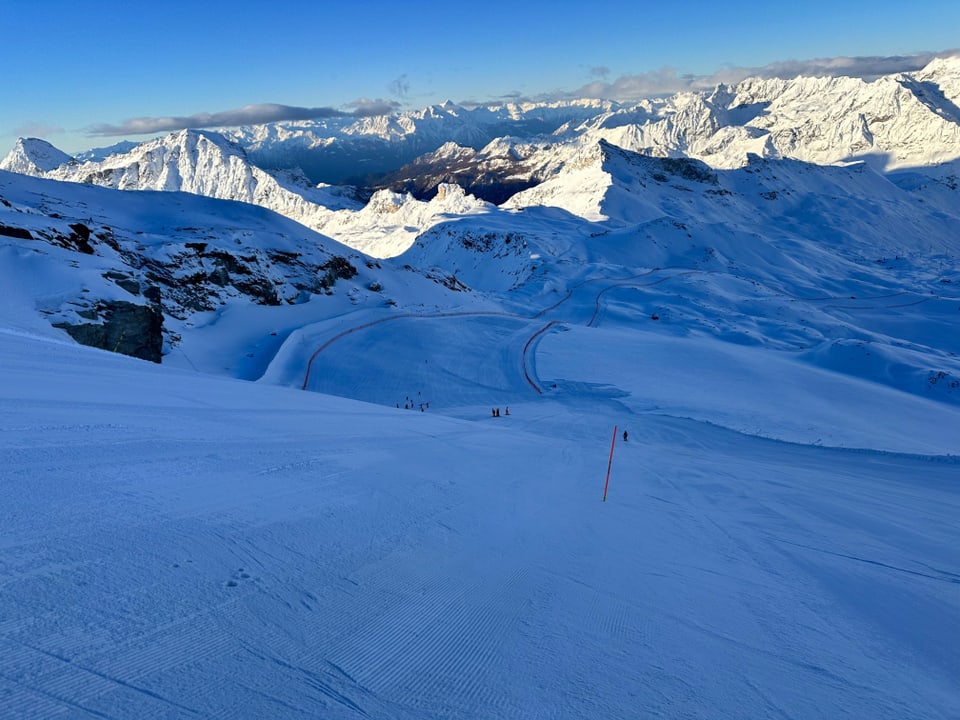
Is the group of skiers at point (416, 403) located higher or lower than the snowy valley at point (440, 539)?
lower

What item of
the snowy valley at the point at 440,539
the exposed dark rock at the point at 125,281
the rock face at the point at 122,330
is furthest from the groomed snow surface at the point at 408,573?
the exposed dark rock at the point at 125,281

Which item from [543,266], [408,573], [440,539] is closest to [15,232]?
[440,539]

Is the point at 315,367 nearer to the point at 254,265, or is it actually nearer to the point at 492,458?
the point at 254,265

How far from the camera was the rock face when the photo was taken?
16.6 m

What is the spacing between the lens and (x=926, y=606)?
5.84 metres

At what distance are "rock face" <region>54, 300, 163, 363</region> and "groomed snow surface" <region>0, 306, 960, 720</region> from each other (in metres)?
7.13

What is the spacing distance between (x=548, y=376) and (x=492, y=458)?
16.5m

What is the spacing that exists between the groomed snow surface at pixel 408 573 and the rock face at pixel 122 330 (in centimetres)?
713

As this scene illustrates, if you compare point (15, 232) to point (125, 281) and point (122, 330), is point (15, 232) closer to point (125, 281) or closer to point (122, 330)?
point (125, 281)

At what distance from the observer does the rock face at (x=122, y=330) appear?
16641mm

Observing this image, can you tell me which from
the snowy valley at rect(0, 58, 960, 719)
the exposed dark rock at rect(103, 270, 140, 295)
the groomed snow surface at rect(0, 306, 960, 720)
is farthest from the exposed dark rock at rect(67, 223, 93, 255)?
the groomed snow surface at rect(0, 306, 960, 720)

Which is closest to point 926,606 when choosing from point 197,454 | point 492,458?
point 492,458

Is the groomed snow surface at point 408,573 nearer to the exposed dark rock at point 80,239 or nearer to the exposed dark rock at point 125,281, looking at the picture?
the exposed dark rock at point 125,281

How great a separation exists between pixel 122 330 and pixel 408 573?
58.1 ft
